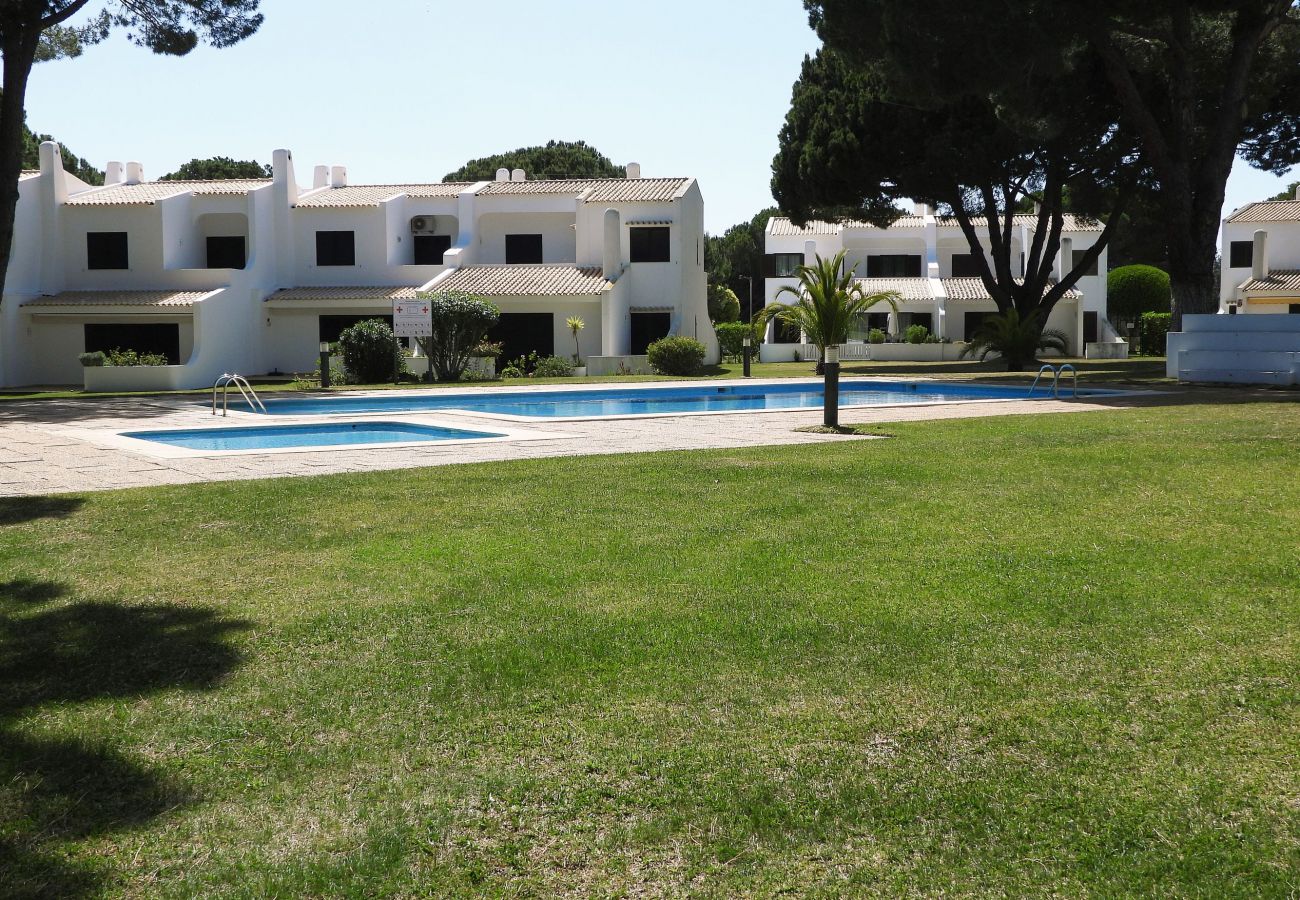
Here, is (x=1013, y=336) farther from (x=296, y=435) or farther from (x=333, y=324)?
(x=296, y=435)

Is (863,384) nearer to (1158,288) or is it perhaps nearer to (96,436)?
(96,436)

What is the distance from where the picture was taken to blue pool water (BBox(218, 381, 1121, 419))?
832 inches

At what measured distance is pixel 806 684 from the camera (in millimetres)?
4555

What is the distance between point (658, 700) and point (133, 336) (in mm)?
36339

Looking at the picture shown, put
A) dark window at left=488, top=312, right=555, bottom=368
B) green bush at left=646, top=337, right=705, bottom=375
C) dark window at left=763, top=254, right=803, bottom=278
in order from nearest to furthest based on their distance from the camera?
green bush at left=646, top=337, right=705, bottom=375 → dark window at left=488, top=312, right=555, bottom=368 → dark window at left=763, top=254, right=803, bottom=278

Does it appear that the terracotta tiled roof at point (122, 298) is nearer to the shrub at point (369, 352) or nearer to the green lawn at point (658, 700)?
the shrub at point (369, 352)

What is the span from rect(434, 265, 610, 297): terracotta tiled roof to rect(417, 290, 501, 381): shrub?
18.3 ft

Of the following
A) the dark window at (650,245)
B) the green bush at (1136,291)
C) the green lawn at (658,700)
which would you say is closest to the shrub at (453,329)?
the dark window at (650,245)

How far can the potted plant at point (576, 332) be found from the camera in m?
33.7

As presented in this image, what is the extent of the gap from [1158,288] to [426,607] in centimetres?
5384

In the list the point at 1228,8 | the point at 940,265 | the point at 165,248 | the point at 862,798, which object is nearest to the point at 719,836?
the point at 862,798

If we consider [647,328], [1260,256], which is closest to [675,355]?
[647,328]

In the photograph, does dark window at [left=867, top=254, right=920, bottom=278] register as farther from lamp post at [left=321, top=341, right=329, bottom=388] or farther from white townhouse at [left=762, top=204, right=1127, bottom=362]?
lamp post at [left=321, top=341, right=329, bottom=388]

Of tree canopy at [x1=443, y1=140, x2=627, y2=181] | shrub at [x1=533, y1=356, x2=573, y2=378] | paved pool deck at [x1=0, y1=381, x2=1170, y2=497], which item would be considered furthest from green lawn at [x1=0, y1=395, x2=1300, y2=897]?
tree canopy at [x1=443, y1=140, x2=627, y2=181]
